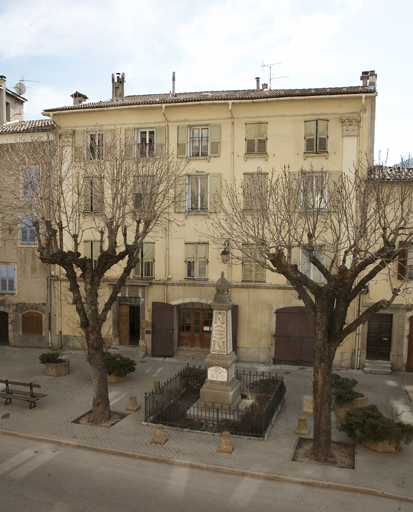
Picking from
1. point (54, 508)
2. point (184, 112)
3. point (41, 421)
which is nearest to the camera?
point (54, 508)

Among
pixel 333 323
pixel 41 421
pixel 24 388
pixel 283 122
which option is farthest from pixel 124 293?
pixel 333 323

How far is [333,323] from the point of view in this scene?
35.4 feet

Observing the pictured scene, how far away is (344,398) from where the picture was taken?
1350 centimetres

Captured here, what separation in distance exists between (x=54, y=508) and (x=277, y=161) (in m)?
15.7

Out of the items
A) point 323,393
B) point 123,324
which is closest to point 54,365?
point 123,324

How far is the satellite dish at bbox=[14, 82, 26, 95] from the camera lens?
2850 centimetres

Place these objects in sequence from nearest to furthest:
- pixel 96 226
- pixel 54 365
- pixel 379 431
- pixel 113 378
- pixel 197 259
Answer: pixel 379 431, pixel 96 226, pixel 113 378, pixel 54 365, pixel 197 259

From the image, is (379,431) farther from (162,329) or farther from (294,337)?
(162,329)

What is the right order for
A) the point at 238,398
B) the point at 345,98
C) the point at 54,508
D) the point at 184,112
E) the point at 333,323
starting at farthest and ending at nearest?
1. the point at 184,112
2. the point at 345,98
3. the point at 238,398
4. the point at 333,323
5. the point at 54,508

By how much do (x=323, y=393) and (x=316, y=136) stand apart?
12390 millimetres

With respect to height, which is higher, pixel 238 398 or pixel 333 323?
pixel 333 323

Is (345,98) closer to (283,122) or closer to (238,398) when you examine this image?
(283,122)

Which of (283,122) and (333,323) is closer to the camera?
(333,323)

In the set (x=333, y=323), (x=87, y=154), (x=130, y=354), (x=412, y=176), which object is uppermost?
(x=87, y=154)
